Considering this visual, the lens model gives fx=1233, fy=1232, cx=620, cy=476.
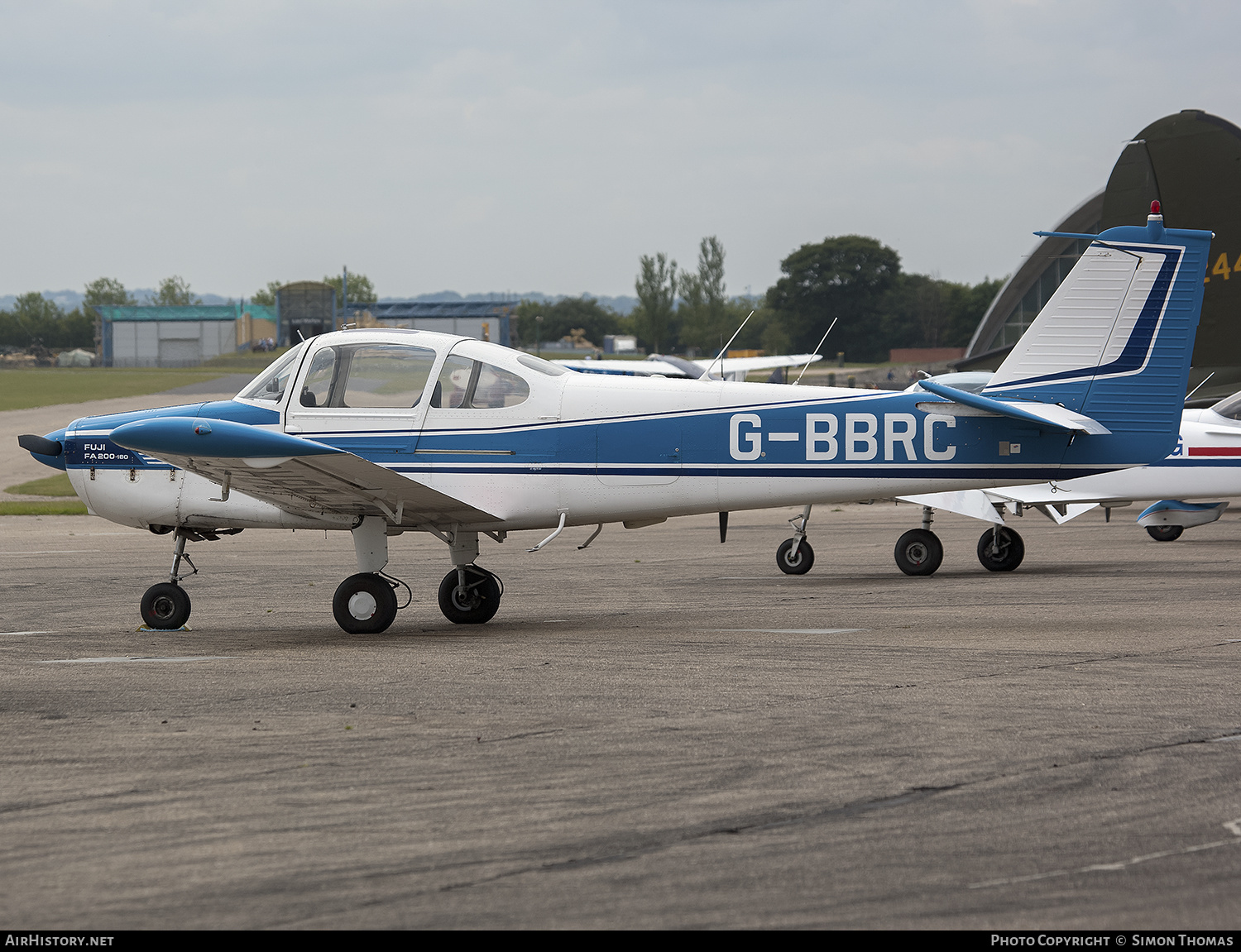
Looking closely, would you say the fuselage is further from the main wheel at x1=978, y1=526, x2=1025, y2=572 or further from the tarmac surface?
the main wheel at x1=978, y1=526, x2=1025, y2=572

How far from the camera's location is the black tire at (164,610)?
32.1 feet

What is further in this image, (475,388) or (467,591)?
(467,591)

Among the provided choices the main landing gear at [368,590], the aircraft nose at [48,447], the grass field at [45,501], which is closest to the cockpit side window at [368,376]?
the main landing gear at [368,590]

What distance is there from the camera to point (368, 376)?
9750mm

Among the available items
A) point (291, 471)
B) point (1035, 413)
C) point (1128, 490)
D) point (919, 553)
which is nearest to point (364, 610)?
point (291, 471)

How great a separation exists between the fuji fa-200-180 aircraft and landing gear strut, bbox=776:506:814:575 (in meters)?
4.12

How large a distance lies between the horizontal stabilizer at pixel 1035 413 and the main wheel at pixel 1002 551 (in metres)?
4.19

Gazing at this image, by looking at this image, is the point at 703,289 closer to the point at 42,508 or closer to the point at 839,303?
the point at 839,303

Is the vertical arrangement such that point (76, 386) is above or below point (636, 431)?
above

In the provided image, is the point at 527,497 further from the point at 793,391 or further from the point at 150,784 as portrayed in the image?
the point at 150,784

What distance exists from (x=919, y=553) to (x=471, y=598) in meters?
5.56

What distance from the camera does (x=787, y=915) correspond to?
3633mm

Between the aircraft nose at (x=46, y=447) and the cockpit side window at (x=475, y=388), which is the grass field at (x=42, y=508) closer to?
the aircraft nose at (x=46, y=447)

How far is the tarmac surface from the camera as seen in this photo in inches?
149
